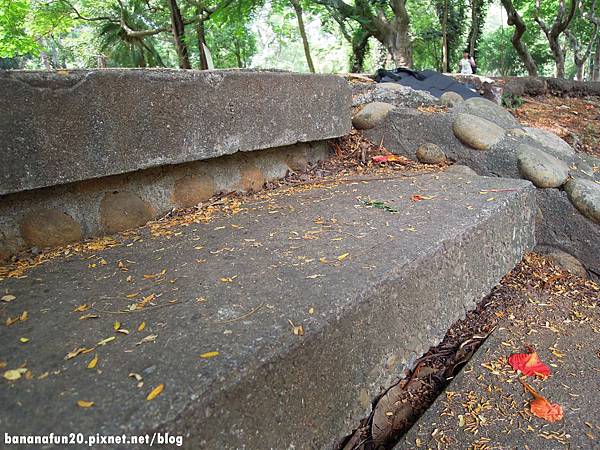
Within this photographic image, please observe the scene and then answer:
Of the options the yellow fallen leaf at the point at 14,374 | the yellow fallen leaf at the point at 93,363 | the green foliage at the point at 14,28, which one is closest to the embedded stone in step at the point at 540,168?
the yellow fallen leaf at the point at 93,363

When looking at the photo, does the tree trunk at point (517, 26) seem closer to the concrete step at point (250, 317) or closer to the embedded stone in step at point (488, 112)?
the embedded stone in step at point (488, 112)

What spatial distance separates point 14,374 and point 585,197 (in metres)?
2.24

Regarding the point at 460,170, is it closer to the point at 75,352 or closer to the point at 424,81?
the point at 75,352

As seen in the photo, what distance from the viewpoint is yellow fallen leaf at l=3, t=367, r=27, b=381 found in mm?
756

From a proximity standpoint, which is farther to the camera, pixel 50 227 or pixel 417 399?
pixel 50 227

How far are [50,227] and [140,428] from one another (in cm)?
99

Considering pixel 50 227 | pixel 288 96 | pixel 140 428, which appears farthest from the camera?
pixel 288 96

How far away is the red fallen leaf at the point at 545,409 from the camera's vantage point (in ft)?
3.69

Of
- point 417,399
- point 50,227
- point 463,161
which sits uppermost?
point 50,227

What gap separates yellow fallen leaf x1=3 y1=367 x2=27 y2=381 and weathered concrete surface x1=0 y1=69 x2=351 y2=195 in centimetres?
65

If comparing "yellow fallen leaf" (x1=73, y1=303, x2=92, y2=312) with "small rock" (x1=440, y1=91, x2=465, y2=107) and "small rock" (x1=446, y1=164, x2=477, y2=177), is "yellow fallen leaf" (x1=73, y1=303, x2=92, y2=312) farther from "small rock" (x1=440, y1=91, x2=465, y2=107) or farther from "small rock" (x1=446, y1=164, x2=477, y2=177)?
"small rock" (x1=440, y1=91, x2=465, y2=107)

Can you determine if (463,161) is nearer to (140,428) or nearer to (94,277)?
(94,277)

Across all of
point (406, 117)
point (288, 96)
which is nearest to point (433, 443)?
point (288, 96)

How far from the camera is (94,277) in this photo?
3.84 ft
